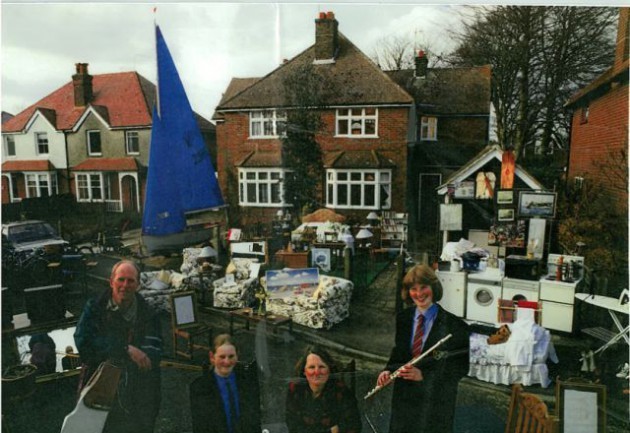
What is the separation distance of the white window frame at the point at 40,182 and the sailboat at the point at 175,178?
0.68 m

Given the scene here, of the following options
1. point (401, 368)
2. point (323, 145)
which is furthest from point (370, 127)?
point (401, 368)

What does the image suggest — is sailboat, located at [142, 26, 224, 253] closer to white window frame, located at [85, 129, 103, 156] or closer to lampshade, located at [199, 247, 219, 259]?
lampshade, located at [199, 247, 219, 259]

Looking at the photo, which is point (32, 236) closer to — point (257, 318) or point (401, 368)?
point (257, 318)

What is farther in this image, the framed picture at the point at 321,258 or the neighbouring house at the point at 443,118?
the framed picture at the point at 321,258

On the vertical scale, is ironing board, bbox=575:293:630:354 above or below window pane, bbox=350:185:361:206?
below

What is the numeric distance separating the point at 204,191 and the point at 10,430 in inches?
80.1

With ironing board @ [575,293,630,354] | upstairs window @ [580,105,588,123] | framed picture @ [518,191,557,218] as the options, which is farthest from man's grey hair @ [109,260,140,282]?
upstairs window @ [580,105,588,123]

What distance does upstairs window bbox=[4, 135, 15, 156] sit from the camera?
2.86 metres

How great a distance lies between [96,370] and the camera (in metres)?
2.96

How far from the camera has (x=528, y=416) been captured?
271 centimetres

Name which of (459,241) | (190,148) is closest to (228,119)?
(190,148)

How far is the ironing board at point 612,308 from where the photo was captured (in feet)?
9.57

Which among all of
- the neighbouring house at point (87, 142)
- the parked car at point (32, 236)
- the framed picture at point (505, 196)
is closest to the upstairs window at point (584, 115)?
the framed picture at point (505, 196)

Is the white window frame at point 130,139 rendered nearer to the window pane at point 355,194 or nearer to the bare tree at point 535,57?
the window pane at point 355,194
